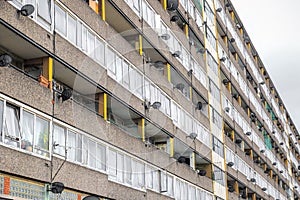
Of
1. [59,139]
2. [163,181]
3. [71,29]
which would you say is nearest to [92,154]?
[59,139]

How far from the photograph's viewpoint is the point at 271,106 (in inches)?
2933

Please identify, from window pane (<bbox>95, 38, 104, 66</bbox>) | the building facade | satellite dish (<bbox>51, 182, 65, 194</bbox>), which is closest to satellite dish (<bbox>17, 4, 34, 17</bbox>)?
the building facade

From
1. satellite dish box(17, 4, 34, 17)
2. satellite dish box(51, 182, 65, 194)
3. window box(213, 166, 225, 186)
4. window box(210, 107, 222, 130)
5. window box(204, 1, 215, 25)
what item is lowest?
satellite dish box(51, 182, 65, 194)

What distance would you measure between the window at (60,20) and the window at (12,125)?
4.45 meters

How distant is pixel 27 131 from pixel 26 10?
3928 mm

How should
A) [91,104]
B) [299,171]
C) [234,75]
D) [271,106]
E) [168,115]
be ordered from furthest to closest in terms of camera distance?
[299,171], [271,106], [234,75], [168,115], [91,104]

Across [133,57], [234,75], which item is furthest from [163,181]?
[234,75]

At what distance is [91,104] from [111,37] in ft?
10.5

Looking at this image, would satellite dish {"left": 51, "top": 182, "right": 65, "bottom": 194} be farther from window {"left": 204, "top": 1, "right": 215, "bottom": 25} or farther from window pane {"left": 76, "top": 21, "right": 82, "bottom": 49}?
window {"left": 204, "top": 1, "right": 215, "bottom": 25}

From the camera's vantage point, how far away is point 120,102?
90.5 ft

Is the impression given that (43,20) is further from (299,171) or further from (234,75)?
(299,171)

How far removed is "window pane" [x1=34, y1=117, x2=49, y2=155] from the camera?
1980 centimetres

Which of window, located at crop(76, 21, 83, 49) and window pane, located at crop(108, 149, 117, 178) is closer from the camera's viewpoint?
window, located at crop(76, 21, 83, 49)

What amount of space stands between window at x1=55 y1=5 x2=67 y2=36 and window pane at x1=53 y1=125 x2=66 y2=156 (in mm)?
3686
